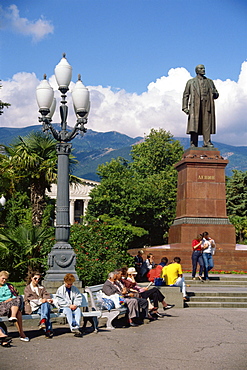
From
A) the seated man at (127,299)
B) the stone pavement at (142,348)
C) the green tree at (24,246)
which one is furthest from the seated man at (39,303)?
the green tree at (24,246)

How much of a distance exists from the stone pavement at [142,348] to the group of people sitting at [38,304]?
0.26 meters

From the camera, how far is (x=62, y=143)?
13.4 meters

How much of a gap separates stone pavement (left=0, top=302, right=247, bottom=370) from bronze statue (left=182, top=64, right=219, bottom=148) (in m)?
14.3

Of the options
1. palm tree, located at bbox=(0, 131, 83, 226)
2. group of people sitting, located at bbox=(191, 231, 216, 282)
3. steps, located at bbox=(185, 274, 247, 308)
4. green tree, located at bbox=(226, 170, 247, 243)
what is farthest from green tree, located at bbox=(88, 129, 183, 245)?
steps, located at bbox=(185, 274, 247, 308)

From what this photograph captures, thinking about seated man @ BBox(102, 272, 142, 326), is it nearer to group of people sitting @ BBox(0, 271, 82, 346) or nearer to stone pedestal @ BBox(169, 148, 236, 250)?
group of people sitting @ BBox(0, 271, 82, 346)

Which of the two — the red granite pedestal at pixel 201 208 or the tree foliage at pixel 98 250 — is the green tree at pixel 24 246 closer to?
the tree foliage at pixel 98 250

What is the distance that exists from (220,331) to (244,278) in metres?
8.77

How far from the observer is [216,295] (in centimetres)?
1558

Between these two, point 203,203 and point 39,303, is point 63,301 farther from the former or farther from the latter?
point 203,203

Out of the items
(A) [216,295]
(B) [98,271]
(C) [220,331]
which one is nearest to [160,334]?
(C) [220,331]

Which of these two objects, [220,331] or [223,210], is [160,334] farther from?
[223,210]

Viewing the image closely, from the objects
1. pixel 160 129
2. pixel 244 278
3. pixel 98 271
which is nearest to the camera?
pixel 98 271

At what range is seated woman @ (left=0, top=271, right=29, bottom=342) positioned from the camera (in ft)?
31.7

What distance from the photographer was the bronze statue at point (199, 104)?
83.5 ft
